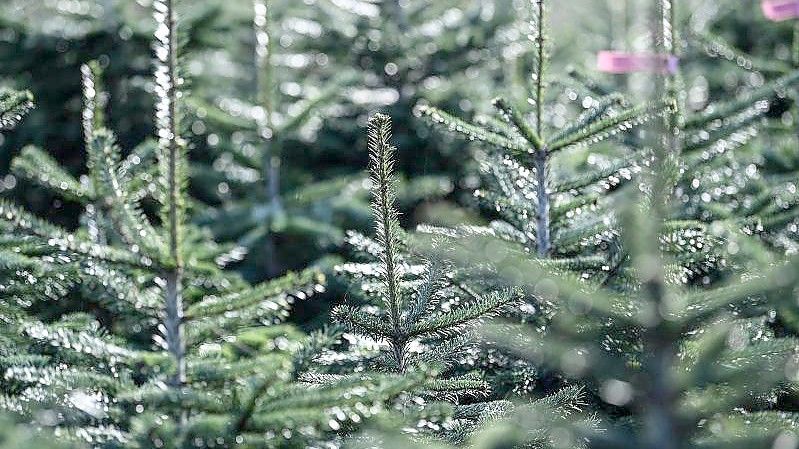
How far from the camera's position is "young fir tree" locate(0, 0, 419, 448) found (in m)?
1.09

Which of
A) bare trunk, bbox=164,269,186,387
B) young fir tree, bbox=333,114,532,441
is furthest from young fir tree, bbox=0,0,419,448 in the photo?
young fir tree, bbox=333,114,532,441

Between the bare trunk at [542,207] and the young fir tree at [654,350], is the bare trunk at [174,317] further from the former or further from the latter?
the bare trunk at [542,207]

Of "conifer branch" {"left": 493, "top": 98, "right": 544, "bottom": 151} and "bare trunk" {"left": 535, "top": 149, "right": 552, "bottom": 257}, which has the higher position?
"conifer branch" {"left": 493, "top": 98, "right": 544, "bottom": 151}

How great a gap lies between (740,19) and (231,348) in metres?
2.86

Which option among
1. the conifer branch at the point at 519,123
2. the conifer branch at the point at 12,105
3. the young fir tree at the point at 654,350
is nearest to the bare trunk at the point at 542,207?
the conifer branch at the point at 519,123

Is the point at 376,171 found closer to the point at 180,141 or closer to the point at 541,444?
the point at 180,141

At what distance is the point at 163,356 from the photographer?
3.96 ft

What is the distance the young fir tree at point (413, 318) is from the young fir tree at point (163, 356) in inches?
5.0

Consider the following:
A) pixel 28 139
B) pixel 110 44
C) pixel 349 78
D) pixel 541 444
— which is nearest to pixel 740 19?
pixel 349 78

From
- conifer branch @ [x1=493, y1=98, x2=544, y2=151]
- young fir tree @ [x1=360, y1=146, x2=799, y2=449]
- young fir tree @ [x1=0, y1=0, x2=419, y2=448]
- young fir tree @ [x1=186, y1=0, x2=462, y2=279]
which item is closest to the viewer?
young fir tree @ [x1=360, y1=146, x2=799, y2=449]

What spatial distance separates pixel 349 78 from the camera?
2740mm

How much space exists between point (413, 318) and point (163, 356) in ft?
1.21

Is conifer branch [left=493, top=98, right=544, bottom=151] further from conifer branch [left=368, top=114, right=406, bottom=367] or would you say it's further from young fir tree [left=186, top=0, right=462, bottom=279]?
young fir tree [left=186, top=0, right=462, bottom=279]

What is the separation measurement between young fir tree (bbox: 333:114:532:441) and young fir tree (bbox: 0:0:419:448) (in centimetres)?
13
